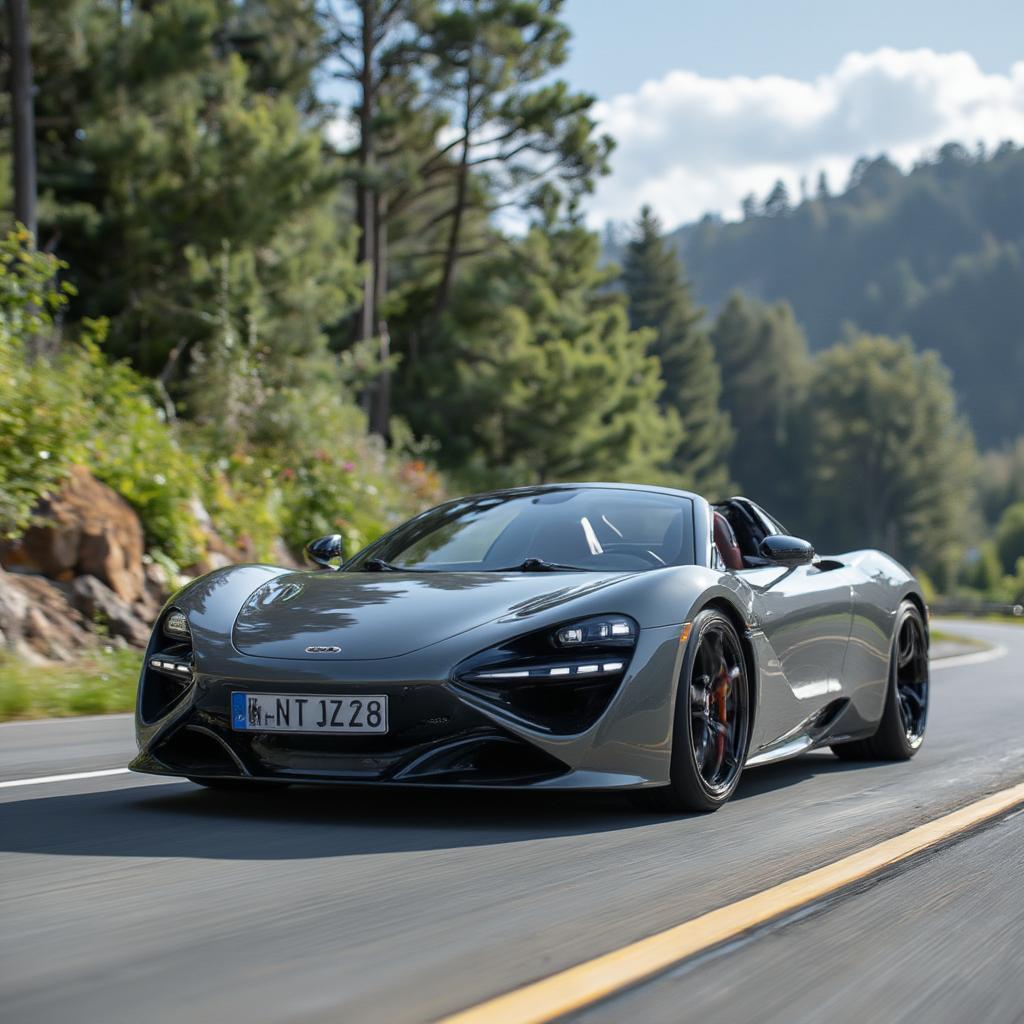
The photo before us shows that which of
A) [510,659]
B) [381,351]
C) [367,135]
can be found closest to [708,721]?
[510,659]

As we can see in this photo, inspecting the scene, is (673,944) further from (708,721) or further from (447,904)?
(708,721)

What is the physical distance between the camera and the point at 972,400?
193875 millimetres

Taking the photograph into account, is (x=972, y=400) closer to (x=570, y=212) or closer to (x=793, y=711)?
(x=570, y=212)

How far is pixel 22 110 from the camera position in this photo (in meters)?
18.7

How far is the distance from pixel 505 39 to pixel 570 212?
4857mm

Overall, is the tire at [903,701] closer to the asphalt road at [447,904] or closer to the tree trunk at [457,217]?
the asphalt road at [447,904]

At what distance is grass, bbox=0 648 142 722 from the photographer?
356 inches

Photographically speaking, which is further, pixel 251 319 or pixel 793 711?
pixel 251 319

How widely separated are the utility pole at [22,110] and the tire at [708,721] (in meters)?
14.7

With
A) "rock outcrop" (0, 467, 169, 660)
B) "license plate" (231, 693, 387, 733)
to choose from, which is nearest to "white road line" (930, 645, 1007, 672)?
"rock outcrop" (0, 467, 169, 660)

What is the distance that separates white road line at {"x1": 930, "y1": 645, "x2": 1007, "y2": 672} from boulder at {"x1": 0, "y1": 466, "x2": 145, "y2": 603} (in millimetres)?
8509

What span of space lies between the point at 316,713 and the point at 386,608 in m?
0.56

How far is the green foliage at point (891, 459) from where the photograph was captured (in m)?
110

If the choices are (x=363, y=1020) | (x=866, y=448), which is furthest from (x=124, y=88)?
(x=866, y=448)
